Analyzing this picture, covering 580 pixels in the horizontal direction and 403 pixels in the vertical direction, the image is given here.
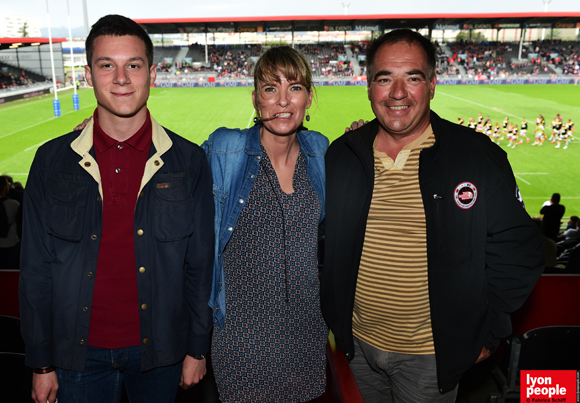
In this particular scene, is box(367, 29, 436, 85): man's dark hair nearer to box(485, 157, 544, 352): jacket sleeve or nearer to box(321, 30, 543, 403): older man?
box(321, 30, 543, 403): older man

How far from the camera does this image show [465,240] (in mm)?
2199

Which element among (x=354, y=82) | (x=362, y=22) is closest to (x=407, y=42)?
(x=354, y=82)

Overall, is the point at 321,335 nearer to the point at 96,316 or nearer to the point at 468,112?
the point at 96,316

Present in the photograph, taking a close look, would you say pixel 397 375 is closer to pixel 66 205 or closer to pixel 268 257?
pixel 268 257

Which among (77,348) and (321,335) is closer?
(77,348)

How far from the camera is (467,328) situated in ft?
7.39

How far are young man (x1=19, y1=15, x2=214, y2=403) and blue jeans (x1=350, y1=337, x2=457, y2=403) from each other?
3.07 feet

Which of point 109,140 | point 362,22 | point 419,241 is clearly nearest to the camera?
point 109,140

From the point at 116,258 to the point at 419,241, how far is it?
142cm

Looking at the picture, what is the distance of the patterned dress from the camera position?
6.94 ft

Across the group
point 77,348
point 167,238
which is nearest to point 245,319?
point 167,238

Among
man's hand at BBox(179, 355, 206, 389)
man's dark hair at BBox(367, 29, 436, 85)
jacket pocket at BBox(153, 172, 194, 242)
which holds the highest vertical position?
man's dark hair at BBox(367, 29, 436, 85)

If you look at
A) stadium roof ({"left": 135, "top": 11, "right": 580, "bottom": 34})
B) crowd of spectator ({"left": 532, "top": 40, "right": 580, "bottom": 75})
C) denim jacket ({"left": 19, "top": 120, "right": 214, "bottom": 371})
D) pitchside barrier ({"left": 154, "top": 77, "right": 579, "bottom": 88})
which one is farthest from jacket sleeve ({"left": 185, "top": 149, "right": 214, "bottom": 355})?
crowd of spectator ({"left": 532, "top": 40, "right": 580, "bottom": 75})

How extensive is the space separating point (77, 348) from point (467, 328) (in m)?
1.82
